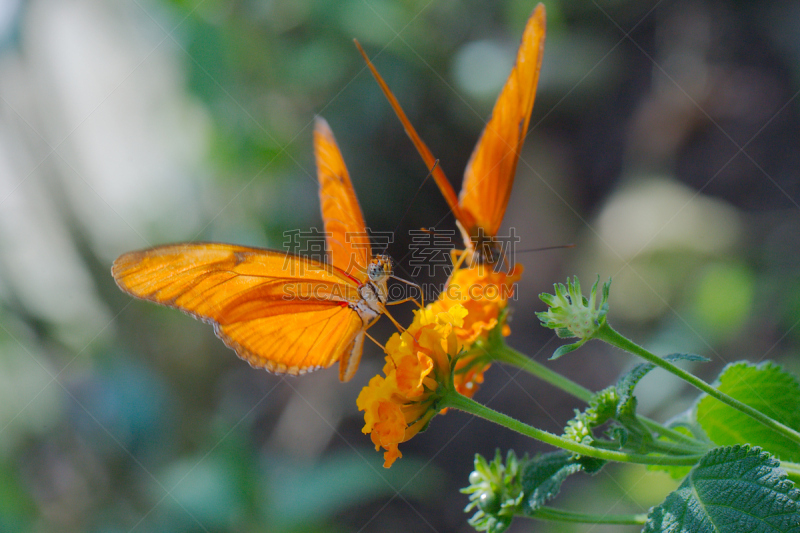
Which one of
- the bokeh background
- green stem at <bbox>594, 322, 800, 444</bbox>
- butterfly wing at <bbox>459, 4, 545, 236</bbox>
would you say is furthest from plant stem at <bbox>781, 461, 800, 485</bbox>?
the bokeh background

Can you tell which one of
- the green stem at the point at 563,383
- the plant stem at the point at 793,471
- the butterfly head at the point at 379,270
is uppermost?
the butterfly head at the point at 379,270

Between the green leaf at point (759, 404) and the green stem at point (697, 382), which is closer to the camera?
the green stem at point (697, 382)

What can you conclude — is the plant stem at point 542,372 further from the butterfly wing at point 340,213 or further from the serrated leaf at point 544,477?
the butterfly wing at point 340,213

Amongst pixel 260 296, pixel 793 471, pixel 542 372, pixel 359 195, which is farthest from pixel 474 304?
pixel 359 195

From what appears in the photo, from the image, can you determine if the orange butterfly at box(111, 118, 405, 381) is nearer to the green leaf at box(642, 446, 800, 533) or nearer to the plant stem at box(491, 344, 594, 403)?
the plant stem at box(491, 344, 594, 403)

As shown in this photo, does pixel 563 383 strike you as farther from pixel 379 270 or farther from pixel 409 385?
pixel 379 270

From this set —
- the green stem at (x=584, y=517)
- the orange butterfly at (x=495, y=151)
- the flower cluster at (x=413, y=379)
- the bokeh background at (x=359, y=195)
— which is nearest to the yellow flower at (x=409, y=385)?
the flower cluster at (x=413, y=379)
